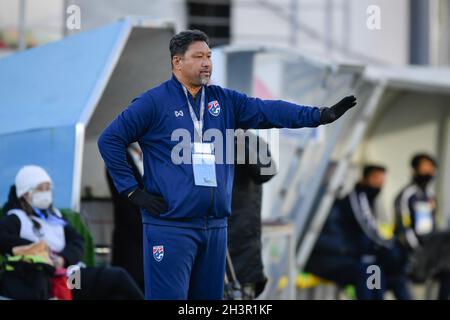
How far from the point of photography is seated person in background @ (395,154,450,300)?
11.3m

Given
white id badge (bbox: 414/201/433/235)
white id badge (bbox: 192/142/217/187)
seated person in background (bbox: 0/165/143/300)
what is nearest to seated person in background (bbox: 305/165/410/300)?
white id badge (bbox: 414/201/433/235)

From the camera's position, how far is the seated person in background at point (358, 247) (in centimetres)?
1089

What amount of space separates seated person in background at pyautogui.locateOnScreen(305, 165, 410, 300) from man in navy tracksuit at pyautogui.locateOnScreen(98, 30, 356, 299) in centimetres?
540

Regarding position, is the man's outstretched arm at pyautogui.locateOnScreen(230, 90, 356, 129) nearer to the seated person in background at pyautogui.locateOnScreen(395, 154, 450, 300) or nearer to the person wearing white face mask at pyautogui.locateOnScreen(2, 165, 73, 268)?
the person wearing white face mask at pyautogui.locateOnScreen(2, 165, 73, 268)

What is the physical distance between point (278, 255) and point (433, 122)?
20.2 feet

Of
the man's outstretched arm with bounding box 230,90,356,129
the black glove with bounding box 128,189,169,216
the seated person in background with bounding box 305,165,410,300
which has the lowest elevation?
the seated person in background with bounding box 305,165,410,300

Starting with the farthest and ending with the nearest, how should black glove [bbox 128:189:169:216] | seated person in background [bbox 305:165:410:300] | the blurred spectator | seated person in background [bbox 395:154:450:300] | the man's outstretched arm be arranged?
seated person in background [bbox 395:154:450:300] < seated person in background [bbox 305:165:410:300] < the blurred spectator < the man's outstretched arm < black glove [bbox 128:189:169:216]

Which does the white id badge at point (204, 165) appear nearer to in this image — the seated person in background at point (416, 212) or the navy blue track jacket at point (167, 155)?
the navy blue track jacket at point (167, 155)

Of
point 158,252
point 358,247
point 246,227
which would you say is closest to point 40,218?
point 246,227

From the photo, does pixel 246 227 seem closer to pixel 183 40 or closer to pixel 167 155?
pixel 167 155

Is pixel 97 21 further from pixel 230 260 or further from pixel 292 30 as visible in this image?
pixel 230 260

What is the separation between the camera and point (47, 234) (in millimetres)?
7402

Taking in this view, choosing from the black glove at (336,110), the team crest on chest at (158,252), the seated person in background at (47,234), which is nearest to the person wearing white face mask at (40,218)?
the seated person in background at (47,234)
